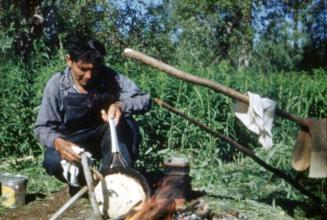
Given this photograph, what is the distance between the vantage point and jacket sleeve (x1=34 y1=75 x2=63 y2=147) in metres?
4.48

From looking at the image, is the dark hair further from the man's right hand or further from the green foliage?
the green foliage

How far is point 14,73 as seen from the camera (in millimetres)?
6562

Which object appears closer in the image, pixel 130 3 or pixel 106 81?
pixel 106 81

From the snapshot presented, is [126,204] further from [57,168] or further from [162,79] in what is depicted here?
[162,79]

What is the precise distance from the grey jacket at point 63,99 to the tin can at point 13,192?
0.66 m

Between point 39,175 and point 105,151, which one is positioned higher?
point 105,151

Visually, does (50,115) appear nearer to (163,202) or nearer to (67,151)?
(67,151)

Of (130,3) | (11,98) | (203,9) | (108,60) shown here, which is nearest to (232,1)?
(203,9)

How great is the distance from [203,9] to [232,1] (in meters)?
1.34

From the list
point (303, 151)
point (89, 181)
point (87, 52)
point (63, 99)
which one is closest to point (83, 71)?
point (87, 52)

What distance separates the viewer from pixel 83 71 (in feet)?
15.0

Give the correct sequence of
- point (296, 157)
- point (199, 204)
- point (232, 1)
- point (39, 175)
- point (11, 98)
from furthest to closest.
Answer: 1. point (232, 1)
2. point (11, 98)
3. point (39, 175)
4. point (199, 204)
5. point (296, 157)

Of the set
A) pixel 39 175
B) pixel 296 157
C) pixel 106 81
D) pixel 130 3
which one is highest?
pixel 130 3

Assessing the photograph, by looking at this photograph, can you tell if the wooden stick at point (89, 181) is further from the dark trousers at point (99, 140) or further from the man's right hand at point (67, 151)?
the dark trousers at point (99, 140)
